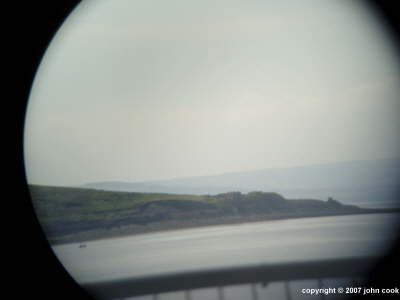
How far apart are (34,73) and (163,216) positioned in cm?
124

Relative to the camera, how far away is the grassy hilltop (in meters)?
2.51

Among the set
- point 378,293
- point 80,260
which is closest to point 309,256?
point 378,293

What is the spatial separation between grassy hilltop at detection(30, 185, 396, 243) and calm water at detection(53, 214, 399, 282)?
2.2 inches

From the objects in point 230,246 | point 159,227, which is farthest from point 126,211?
point 230,246

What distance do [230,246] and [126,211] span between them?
2.40ft

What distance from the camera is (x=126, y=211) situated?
8.70 ft

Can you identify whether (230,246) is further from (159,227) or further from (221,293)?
(159,227)

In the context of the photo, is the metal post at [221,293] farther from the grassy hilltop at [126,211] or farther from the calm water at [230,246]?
the grassy hilltop at [126,211]

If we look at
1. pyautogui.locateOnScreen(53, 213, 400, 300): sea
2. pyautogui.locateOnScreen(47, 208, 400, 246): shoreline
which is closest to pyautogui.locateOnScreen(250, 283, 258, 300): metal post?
pyautogui.locateOnScreen(53, 213, 400, 300): sea

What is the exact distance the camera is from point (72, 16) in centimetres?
253

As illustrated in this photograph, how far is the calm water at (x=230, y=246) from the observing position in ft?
7.94

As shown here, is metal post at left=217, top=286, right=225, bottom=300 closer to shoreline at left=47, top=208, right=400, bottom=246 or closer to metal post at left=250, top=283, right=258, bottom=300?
metal post at left=250, top=283, right=258, bottom=300

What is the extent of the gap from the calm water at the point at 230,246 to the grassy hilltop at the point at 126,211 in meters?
0.06

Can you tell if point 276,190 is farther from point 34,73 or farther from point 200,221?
point 34,73
